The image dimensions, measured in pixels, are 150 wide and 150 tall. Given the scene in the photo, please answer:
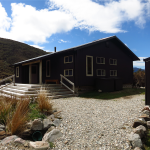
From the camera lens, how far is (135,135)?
11.9 ft

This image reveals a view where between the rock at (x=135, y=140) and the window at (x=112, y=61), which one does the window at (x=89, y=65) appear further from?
the rock at (x=135, y=140)

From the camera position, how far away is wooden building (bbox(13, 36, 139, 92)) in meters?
11.8

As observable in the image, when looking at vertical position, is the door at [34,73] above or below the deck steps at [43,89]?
above

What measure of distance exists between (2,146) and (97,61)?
35.7ft

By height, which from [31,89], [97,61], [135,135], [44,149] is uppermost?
[97,61]

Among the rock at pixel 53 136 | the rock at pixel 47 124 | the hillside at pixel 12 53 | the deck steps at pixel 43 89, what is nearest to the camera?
the rock at pixel 53 136

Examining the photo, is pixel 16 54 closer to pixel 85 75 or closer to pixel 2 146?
pixel 85 75

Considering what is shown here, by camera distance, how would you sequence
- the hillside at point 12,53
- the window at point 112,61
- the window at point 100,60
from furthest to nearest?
the hillside at point 12,53, the window at point 112,61, the window at point 100,60

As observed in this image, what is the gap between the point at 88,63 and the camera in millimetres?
12445

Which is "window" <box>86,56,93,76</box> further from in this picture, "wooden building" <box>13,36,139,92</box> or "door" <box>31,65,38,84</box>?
"door" <box>31,65,38,84</box>

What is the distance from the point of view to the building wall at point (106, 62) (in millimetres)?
11845

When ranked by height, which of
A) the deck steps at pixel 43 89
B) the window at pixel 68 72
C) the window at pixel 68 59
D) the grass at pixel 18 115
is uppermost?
the window at pixel 68 59

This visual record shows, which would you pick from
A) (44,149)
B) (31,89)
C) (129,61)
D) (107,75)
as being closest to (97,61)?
(107,75)

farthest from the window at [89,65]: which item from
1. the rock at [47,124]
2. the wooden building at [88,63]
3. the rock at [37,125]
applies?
the rock at [37,125]
